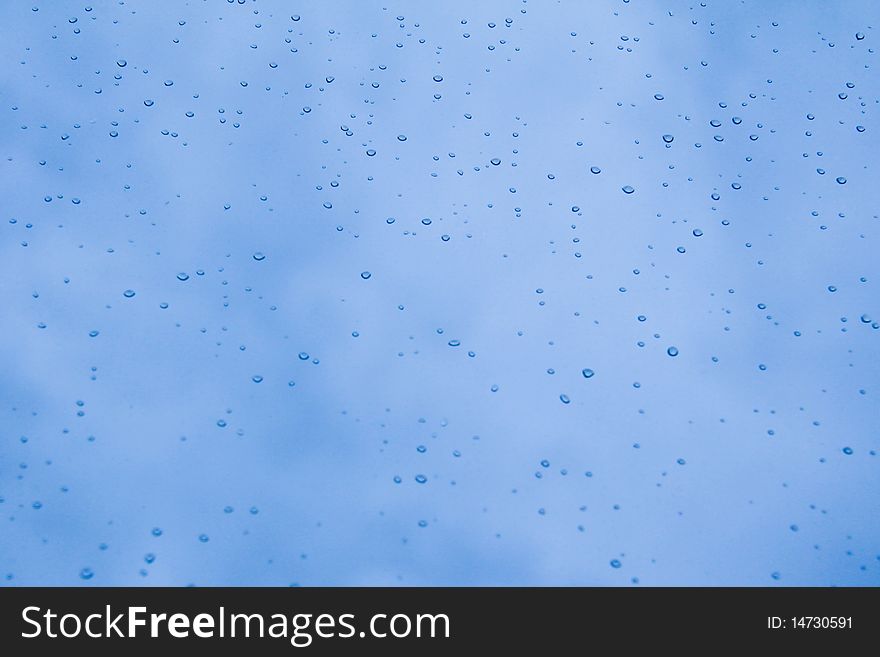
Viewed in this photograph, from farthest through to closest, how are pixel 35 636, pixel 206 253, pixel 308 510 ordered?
pixel 206 253 → pixel 308 510 → pixel 35 636

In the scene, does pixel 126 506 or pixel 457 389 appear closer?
pixel 126 506

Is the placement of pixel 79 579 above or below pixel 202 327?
below

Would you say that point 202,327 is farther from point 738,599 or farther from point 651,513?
point 738,599

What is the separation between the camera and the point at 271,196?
13.5ft

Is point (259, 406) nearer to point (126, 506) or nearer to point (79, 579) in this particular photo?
point (126, 506)

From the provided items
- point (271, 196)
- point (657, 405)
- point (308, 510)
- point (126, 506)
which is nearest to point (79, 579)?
point (126, 506)

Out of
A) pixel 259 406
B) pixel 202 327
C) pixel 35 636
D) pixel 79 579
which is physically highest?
pixel 202 327

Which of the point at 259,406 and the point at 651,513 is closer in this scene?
the point at 651,513

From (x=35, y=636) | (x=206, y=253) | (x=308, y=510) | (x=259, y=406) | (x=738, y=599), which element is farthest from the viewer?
(x=206, y=253)

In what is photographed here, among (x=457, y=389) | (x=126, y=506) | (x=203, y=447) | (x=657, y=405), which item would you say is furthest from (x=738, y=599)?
(x=126, y=506)

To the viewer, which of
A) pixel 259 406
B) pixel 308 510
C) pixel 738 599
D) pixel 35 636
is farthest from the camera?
pixel 259 406

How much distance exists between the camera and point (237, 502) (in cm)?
324

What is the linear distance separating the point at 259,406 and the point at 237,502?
51 cm

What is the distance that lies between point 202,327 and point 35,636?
1589 mm
